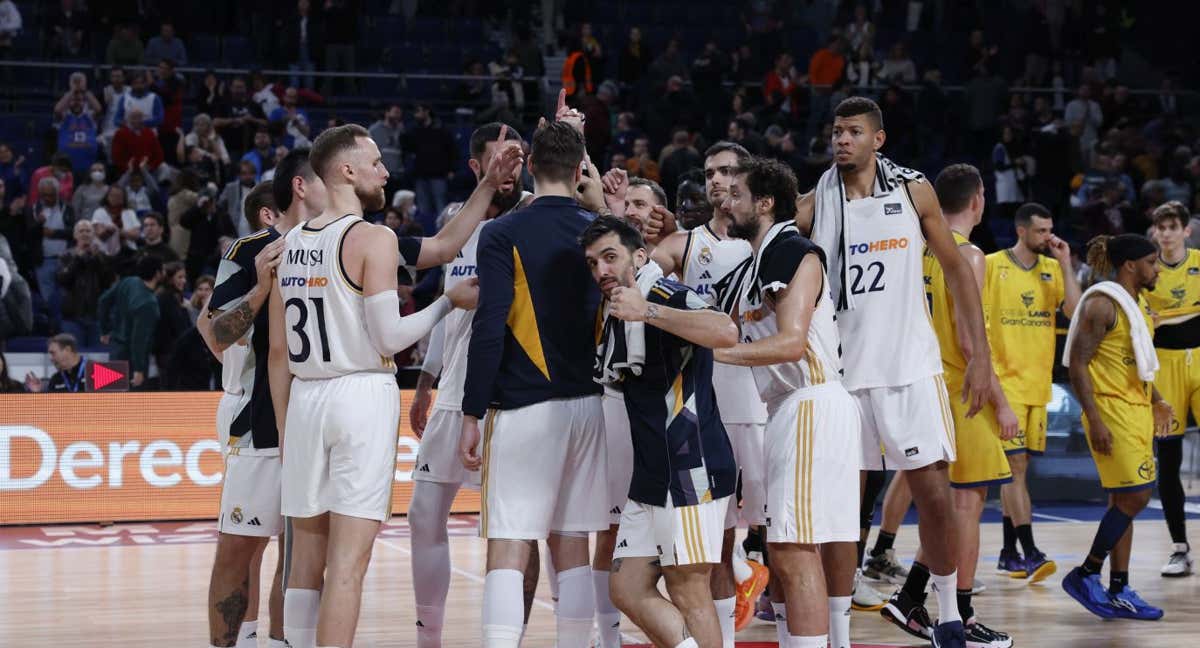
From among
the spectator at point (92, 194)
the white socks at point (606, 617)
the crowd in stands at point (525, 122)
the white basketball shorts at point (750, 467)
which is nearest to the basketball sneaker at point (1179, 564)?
the white basketball shorts at point (750, 467)

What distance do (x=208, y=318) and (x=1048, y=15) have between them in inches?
802

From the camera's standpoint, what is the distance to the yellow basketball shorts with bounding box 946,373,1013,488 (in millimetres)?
7859

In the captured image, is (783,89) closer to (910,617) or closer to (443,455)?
(910,617)

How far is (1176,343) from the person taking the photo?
10.2 metres

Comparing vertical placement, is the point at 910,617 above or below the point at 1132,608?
above

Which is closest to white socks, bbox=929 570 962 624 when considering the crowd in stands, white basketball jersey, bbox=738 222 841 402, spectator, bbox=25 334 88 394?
white basketball jersey, bbox=738 222 841 402

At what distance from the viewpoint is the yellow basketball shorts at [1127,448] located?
343 inches

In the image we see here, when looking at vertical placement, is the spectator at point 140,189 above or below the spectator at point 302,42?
below

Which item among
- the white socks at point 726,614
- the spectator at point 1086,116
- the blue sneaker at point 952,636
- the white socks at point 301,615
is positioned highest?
the spectator at point 1086,116

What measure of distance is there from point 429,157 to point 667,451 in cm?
Result: 1287

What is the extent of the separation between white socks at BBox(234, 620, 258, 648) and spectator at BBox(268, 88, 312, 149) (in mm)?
11573

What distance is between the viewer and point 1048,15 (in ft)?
78.3

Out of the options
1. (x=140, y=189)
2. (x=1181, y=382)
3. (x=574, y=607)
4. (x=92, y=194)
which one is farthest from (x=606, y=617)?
(x=140, y=189)

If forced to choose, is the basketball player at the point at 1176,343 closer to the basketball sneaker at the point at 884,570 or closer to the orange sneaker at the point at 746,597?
the basketball sneaker at the point at 884,570
